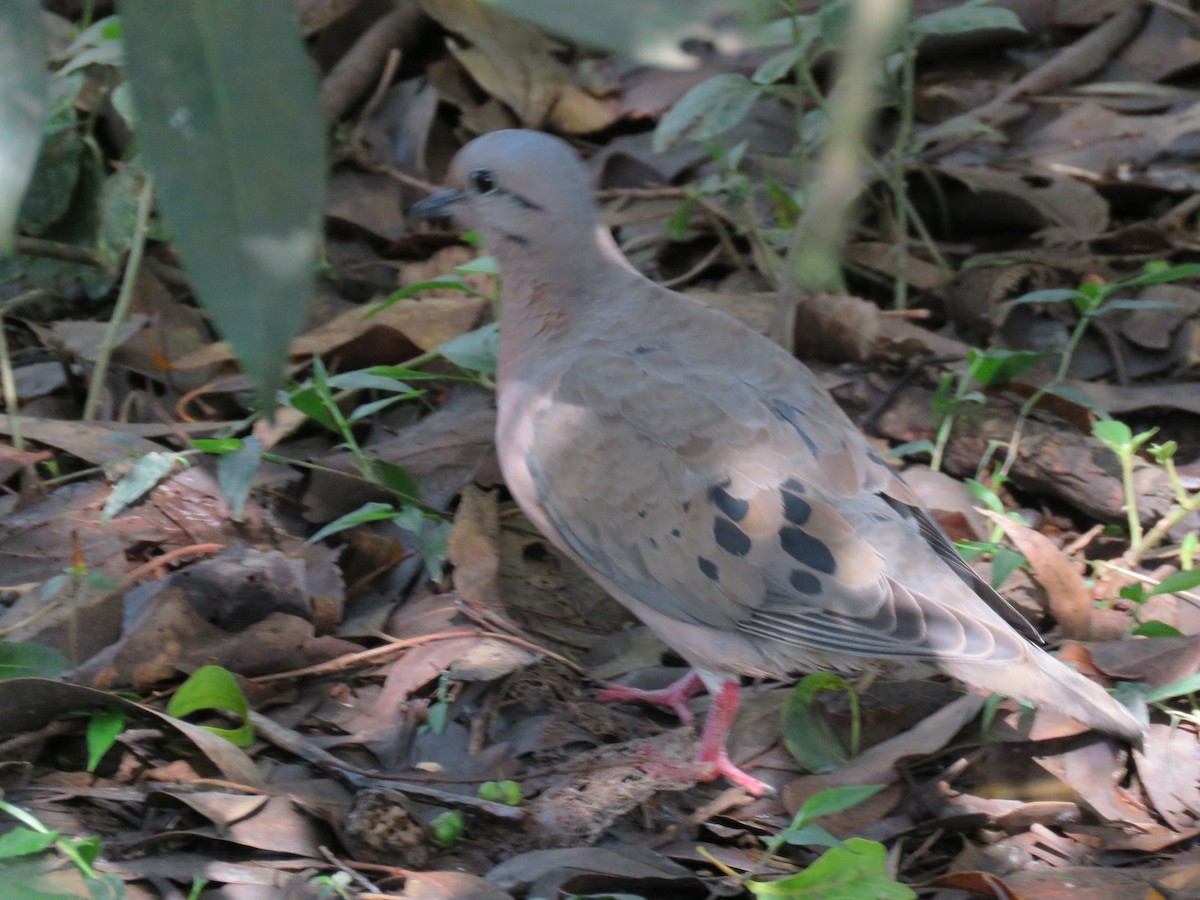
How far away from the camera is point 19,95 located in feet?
2.45

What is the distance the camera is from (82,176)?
3971 mm

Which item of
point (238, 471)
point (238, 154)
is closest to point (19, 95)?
point (238, 154)

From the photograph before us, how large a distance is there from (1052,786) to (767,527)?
0.84m

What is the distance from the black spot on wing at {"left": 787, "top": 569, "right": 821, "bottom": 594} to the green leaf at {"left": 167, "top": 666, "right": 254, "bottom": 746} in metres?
1.19

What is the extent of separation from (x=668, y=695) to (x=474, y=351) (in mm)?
1099

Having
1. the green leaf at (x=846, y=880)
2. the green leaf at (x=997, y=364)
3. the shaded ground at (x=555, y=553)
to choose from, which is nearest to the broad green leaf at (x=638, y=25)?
the green leaf at (x=846, y=880)

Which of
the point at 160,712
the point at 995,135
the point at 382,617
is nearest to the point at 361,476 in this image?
the point at 382,617

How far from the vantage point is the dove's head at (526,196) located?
3133 mm

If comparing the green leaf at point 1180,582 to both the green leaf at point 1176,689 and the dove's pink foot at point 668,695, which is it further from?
the dove's pink foot at point 668,695

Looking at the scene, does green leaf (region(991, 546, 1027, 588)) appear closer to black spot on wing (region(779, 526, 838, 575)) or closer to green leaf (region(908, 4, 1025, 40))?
black spot on wing (region(779, 526, 838, 575))

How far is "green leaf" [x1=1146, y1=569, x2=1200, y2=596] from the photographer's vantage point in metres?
2.83

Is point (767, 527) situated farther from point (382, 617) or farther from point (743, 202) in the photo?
point (743, 202)

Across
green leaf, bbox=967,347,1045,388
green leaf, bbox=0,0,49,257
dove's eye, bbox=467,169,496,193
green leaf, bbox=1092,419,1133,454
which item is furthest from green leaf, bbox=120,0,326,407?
green leaf, bbox=967,347,1045,388

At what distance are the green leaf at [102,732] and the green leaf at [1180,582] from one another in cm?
234
